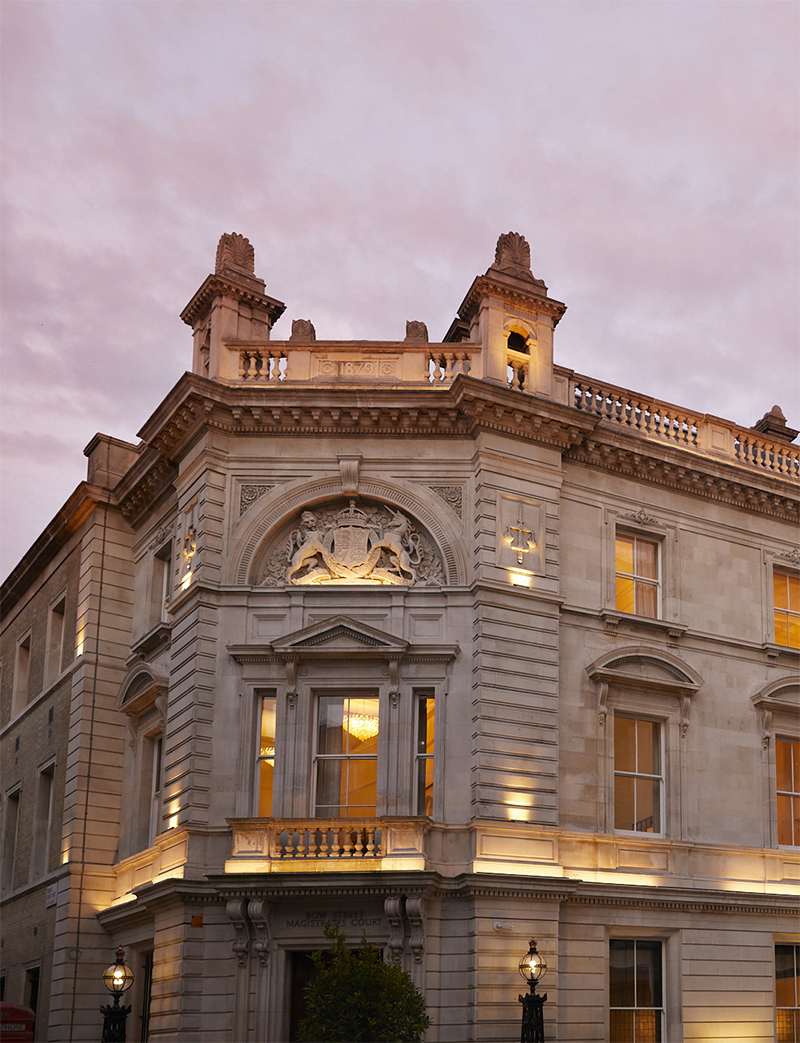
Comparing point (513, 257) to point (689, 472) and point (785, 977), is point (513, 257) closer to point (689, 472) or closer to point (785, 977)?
point (689, 472)

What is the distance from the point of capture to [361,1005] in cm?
1862

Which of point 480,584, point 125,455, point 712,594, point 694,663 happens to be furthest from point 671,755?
point 125,455

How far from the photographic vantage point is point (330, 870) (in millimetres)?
21312

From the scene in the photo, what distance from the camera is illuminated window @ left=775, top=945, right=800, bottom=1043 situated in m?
24.9

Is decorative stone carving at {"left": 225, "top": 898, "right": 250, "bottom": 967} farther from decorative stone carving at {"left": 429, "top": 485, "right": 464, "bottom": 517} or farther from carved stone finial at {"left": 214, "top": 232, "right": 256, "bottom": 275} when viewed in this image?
carved stone finial at {"left": 214, "top": 232, "right": 256, "bottom": 275}

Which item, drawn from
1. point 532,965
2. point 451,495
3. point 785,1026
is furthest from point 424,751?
point 785,1026

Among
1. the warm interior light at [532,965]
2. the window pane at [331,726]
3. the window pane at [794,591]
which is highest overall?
the window pane at [794,591]

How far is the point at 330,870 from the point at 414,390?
9.09 metres

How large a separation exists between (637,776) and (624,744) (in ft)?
2.20

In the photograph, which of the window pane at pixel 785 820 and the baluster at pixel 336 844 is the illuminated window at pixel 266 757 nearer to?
the baluster at pixel 336 844

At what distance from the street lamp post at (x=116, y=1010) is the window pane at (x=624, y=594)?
11872 millimetres

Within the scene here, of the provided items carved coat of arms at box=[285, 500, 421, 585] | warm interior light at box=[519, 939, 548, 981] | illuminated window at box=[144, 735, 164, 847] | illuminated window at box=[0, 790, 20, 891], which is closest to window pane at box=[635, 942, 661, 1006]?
warm interior light at box=[519, 939, 548, 981]

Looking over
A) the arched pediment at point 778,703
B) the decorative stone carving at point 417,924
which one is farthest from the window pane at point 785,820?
the decorative stone carving at point 417,924

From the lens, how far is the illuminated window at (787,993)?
24922 millimetres
